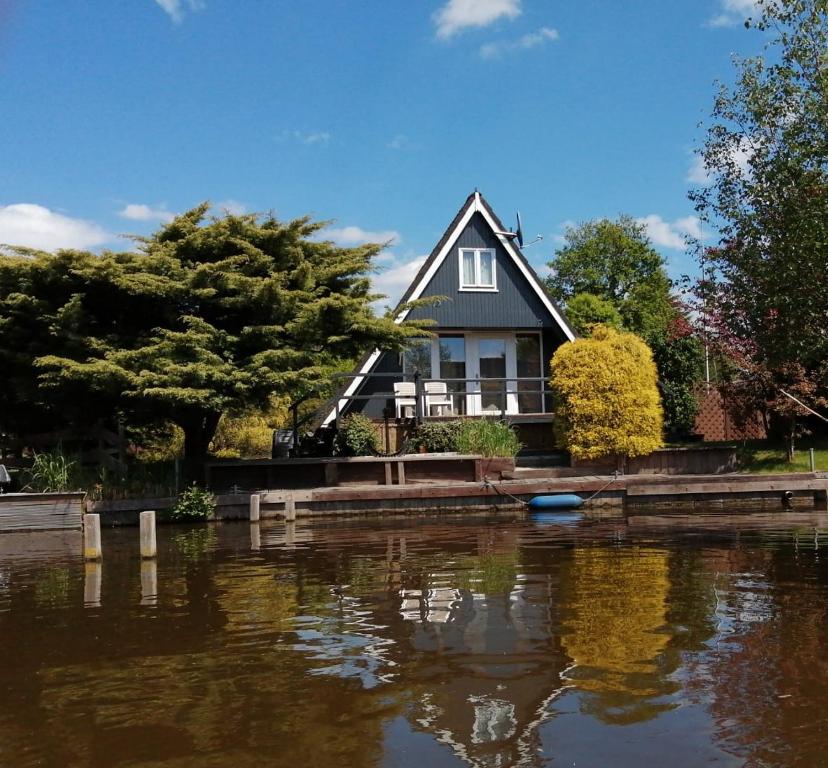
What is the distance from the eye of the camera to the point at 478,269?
2631 centimetres

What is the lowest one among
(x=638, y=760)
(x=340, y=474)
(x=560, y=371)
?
(x=638, y=760)

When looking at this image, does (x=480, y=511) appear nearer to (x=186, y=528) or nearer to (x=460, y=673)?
(x=186, y=528)

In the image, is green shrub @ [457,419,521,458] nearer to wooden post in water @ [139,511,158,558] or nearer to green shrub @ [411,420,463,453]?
green shrub @ [411,420,463,453]

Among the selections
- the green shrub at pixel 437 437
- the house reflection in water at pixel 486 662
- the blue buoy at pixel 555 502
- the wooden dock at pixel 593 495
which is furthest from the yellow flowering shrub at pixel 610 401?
the house reflection in water at pixel 486 662

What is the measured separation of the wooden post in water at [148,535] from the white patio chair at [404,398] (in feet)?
34.4

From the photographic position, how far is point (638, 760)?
4883mm

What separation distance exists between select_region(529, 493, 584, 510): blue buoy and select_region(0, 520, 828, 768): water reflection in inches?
223

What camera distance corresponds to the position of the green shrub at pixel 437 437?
21031mm

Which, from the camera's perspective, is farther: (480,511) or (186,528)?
(480,511)

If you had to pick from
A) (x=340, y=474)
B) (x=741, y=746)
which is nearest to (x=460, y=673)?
(x=741, y=746)

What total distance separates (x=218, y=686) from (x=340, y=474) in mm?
13496

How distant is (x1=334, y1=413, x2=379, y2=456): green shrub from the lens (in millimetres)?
20531

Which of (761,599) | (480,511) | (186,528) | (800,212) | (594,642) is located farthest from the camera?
(480,511)

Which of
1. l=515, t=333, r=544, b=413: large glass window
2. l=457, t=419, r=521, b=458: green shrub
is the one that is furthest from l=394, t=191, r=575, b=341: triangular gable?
l=457, t=419, r=521, b=458: green shrub
